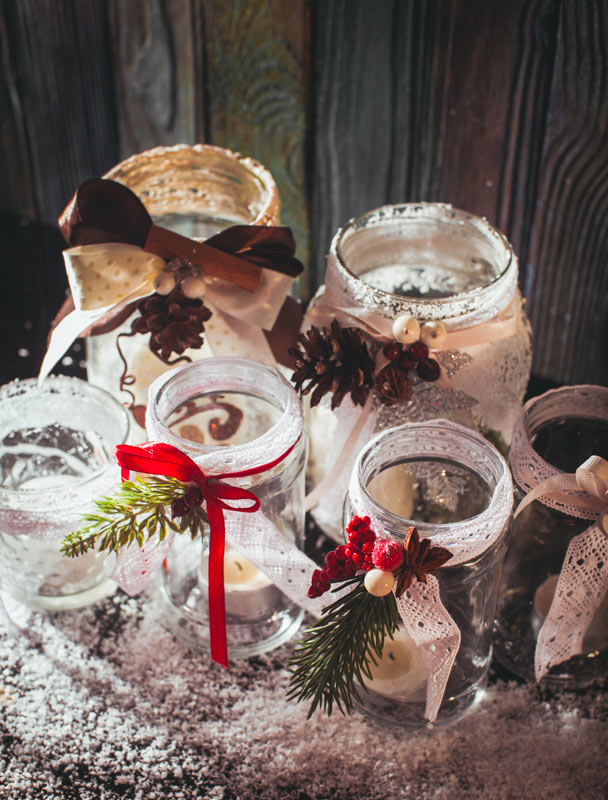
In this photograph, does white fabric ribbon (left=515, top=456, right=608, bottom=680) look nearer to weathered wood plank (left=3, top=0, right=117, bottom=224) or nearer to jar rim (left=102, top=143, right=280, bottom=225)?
jar rim (left=102, top=143, right=280, bottom=225)

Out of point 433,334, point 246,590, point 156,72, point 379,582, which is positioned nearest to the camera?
point 379,582

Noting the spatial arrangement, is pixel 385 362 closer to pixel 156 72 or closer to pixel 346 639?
pixel 346 639

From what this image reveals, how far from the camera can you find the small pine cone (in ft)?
1.95

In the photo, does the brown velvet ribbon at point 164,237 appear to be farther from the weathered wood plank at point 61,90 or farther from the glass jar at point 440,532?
the weathered wood plank at point 61,90

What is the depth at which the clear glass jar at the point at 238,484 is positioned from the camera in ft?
1.99

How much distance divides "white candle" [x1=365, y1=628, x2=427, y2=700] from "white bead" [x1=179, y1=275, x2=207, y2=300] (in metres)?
0.28

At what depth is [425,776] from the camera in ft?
1.91

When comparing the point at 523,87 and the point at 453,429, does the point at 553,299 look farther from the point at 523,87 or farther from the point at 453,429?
the point at 453,429

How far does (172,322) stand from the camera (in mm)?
634

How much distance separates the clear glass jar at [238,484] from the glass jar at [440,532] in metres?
0.07

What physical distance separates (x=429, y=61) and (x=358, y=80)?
79mm

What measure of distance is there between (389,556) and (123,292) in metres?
0.28

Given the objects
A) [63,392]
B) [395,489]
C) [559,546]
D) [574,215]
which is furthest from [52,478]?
[574,215]

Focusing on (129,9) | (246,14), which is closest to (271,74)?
(246,14)
